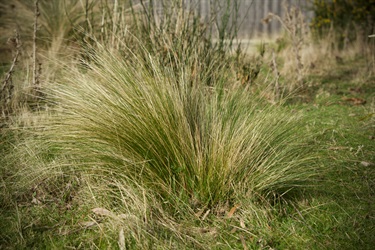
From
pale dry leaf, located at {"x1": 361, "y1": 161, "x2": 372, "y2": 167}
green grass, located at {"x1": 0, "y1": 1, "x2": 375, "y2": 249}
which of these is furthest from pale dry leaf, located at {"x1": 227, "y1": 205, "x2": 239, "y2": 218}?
pale dry leaf, located at {"x1": 361, "y1": 161, "x2": 372, "y2": 167}

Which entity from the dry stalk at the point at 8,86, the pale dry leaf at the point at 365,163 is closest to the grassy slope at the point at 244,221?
the pale dry leaf at the point at 365,163

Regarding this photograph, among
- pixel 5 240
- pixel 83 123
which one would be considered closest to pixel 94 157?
pixel 83 123

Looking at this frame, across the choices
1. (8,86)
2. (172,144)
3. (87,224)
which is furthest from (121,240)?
(8,86)

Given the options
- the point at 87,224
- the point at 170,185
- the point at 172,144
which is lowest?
the point at 87,224

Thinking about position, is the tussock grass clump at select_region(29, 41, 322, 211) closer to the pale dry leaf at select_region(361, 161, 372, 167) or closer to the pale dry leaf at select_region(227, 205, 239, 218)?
the pale dry leaf at select_region(227, 205, 239, 218)

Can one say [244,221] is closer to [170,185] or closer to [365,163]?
[170,185]

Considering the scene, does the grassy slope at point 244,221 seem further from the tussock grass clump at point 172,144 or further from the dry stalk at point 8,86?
the dry stalk at point 8,86

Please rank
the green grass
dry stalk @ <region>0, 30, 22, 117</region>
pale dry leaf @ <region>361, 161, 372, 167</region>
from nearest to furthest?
the green grass
pale dry leaf @ <region>361, 161, 372, 167</region>
dry stalk @ <region>0, 30, 22, 117</region>

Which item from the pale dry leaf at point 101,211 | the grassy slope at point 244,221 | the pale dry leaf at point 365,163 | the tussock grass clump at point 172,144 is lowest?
the grassy slope at point 244,221

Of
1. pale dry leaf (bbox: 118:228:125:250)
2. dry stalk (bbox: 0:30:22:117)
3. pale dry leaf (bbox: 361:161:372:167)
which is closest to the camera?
pale dry leaf (bbox: 118:228:125:250)

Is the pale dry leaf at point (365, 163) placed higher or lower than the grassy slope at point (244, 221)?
higher

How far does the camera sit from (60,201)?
2.49 metres

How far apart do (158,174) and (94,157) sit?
0.38 metres

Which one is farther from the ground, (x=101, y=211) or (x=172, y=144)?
(x=172, y=144)
